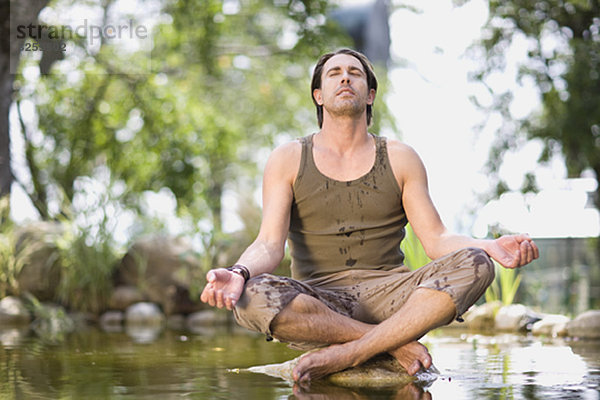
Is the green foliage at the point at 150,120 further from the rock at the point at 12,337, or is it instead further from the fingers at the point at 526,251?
the fingers at the point at 526,251

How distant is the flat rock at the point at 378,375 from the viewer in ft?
8.46

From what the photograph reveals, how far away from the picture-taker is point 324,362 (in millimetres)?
2545

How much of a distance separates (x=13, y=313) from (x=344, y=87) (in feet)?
15.4

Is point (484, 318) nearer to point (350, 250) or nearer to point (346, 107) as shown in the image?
point (350, 250)

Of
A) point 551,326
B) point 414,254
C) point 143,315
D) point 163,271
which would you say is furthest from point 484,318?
point 163,271

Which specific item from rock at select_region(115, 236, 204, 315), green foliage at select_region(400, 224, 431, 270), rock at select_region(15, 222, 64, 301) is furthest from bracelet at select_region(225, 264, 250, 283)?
rock at select_region(15, 222, 64, 301)

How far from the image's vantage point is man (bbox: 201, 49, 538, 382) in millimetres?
2547

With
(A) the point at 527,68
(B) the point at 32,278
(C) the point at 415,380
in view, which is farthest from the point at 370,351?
(A) the point at 527,68

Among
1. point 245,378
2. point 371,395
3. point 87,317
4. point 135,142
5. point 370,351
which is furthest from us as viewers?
point 135,142

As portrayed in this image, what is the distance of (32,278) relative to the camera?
7.39 metres

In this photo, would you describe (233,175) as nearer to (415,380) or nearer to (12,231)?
(12,231)

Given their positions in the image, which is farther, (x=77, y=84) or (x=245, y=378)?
(x=77, y=84)

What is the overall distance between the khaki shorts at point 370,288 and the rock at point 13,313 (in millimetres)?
4391

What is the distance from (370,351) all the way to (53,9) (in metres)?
9.62
